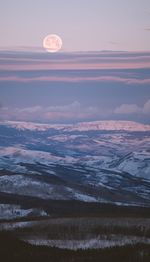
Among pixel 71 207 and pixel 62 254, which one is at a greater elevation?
pixel 62 254

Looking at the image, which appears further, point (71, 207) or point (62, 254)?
point (71, 207)

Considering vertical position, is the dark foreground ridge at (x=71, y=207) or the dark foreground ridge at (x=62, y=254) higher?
the dark foreground ridge at (x=62, y=254)

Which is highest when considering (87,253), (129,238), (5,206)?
(87,253)

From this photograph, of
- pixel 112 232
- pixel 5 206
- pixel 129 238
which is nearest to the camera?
pixel 129 238

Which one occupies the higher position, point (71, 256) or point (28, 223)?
point (71, 256)

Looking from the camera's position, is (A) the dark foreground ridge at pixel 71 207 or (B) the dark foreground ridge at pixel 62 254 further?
(A) the dark foreground ridge at pixel 71 207

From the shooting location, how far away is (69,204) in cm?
13675

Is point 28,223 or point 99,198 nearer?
point 28,223

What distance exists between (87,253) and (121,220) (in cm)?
3271

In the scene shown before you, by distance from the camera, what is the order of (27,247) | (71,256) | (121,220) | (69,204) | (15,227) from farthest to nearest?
(69,204), (121,220), (15,227), (27,247), (71,256)

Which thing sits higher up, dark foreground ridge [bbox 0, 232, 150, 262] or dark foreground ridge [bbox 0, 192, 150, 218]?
dark foreground ridge [bbox 0, 232, 150, 262]

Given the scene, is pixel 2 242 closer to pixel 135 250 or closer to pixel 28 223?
pixel 135 250

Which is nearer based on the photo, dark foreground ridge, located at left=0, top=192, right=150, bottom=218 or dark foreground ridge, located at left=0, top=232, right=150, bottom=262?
dark foreground ridge, located at left=0, top=232, right=150, bottom=262

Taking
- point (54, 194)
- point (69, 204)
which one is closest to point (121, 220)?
point (69, 204)
